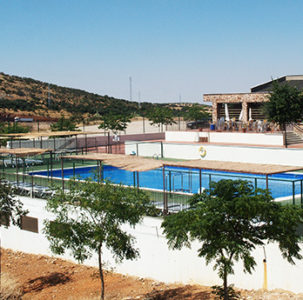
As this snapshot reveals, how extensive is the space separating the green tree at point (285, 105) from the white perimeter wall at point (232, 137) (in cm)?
148

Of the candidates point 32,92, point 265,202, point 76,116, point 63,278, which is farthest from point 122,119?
point 32,92

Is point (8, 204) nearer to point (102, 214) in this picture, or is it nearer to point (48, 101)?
point (102, 214)

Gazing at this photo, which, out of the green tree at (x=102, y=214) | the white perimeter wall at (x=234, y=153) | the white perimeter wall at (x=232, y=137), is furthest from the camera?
the white perimeter wall at (x=232, y=137)

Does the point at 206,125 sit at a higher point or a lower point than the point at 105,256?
higher

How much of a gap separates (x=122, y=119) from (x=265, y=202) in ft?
115

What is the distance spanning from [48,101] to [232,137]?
61264 millimetres

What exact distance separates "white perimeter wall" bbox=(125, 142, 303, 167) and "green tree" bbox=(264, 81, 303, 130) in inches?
150

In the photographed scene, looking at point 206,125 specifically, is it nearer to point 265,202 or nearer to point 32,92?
point 265,202

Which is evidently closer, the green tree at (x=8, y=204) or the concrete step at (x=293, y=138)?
the green tree at (x=8, y=204)

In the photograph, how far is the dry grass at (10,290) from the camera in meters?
16.3

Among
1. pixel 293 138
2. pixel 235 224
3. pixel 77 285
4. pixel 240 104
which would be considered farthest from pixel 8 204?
pixel 240 104

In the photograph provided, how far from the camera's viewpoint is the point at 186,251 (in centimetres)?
1495

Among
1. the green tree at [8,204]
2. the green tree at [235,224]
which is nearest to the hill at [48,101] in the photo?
the green tree at [8,204]

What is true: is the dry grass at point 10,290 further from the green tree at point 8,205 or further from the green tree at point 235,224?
the green tree at point 235,224
